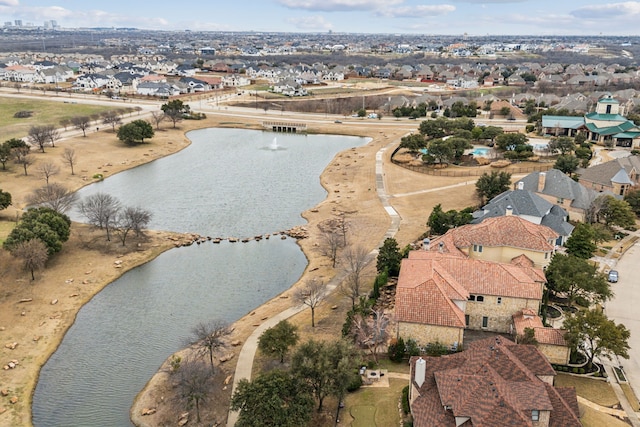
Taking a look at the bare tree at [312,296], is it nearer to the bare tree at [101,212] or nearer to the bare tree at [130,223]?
the bare tree at [130,223]

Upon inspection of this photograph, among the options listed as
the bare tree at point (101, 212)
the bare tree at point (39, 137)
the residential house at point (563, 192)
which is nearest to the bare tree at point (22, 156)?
the bare tree at point (39, 137)

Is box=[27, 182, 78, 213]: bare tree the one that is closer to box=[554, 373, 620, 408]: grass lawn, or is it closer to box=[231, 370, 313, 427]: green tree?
box=[231, 370, 313, 427]: green tree

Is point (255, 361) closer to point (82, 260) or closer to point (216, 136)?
point (82, 260)

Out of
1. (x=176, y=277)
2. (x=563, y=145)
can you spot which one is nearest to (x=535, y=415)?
(x=176, y=277)

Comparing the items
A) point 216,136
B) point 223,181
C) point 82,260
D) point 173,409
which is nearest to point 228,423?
point 173,409

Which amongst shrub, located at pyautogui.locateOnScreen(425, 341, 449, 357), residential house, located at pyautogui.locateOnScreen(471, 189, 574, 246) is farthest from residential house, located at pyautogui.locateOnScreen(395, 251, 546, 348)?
residential house, located at pyautogui.locateOnScreen(471, 189, 574, 246)

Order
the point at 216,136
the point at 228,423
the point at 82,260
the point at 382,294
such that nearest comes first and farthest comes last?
1. the point at 228,423
2. the point at 382,294
3. the point at 82,260
4. the point at 216,136
